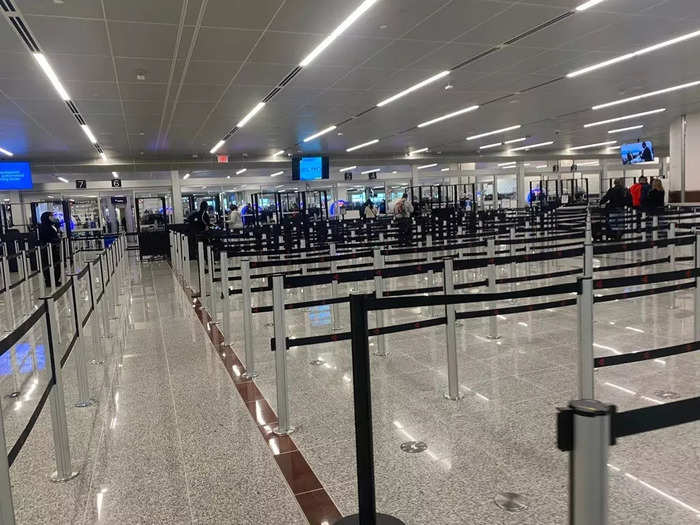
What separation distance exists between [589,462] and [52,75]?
29.9 ft

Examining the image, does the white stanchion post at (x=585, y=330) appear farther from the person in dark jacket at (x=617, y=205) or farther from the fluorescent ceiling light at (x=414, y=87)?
the person in dark jacket at (x=617, y=205)

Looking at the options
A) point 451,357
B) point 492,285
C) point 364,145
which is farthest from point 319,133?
point 451,357

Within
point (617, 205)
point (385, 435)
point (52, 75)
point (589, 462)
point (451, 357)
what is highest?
point (52, 75)

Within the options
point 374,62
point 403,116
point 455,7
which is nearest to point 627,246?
point 455,7

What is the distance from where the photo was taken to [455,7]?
20.0 feet

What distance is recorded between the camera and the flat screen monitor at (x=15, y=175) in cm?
1680

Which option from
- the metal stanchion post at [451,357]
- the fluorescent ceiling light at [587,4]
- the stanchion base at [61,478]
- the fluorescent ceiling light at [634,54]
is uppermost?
the fluorescent ceiling light at [634,54]

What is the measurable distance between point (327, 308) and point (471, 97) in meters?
6.39

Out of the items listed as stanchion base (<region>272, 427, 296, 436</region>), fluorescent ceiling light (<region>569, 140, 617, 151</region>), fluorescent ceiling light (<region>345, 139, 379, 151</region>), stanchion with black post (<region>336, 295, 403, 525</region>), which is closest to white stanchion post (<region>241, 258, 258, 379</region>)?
stanchion base (<region>272, 427, 296, 436</region>)

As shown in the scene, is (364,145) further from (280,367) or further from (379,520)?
(379,520)

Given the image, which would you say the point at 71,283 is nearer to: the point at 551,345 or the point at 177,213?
the point at 551,345

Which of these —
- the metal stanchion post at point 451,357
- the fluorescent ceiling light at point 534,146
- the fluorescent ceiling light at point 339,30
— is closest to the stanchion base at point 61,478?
the metal stanchion post at point 451,357

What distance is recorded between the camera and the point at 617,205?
15.0 meters

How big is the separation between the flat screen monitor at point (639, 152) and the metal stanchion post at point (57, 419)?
21.8 meters
